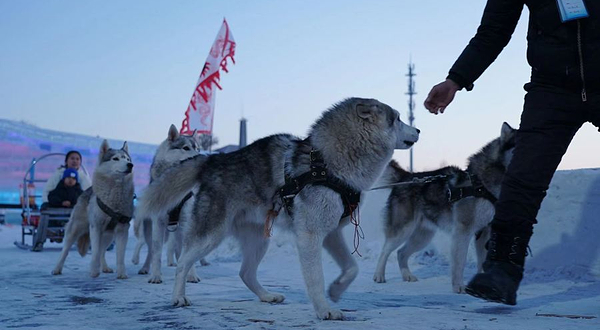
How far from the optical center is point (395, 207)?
21.2ft

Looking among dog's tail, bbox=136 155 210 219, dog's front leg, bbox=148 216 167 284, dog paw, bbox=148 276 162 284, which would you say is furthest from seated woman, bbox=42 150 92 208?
dog's tail, bbox=136 155 210 219

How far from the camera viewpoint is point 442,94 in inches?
122

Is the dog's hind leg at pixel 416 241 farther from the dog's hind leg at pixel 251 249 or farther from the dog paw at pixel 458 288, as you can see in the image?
the dog's hind leg at pixel 251 249

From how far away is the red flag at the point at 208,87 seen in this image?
12.5 meters

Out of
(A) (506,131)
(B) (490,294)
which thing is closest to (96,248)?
(A) (506,131)

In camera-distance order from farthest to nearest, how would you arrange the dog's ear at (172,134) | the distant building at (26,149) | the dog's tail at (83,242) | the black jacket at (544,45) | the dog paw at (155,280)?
the distant building at (26,149) < the dog's tail at (83,242) < the dog's ear at (172,134) < the dog paw at (155,280) < the black jacket at (544,45)

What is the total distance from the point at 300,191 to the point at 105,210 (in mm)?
3969

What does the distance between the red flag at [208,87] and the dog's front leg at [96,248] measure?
17.8 ft

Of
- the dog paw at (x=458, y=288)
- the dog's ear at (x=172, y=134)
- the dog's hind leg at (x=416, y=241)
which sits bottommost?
the dog paw at (x=458, y=288)

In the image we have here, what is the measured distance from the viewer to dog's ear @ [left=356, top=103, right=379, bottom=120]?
12.8ft

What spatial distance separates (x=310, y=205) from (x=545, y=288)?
9.32ft

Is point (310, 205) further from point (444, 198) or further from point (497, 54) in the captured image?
point (444, 198)

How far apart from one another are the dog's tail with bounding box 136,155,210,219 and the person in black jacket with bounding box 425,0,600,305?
2324mm

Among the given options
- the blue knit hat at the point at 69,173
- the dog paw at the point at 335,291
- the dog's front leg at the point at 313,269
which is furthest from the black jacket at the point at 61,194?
the dog's front leg at the point at 313,269
